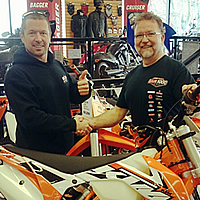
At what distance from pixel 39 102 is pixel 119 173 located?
83 cm

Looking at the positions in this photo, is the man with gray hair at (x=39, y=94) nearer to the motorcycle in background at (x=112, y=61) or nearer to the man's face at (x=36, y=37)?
the man's face at (x=36, y=37)

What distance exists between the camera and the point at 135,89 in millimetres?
1735

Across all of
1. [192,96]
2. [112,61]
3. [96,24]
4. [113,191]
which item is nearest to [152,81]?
[192,96]

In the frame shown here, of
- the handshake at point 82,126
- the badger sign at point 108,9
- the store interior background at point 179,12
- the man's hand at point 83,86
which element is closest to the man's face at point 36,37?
the man's hand at point 83,86

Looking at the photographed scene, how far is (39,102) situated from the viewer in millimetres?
1698

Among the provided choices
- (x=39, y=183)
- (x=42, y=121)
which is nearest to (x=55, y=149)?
(x=42, y=121)

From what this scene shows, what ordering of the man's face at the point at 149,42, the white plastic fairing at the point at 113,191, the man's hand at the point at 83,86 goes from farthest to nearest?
the man's hand at the point at 83,86, the man's face at the point at 149,42, the white plastic fairing at the point at 113,191

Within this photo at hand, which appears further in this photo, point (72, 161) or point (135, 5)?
point (135, 5)

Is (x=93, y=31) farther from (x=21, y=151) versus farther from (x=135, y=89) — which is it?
(x=21, y=151)

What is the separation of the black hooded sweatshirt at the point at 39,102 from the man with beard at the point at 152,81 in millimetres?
262

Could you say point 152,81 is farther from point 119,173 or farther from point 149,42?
point 119,173

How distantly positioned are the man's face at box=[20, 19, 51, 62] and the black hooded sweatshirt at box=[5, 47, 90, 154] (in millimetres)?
46

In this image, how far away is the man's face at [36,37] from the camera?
1.72 m

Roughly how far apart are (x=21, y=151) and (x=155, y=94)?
86cm
